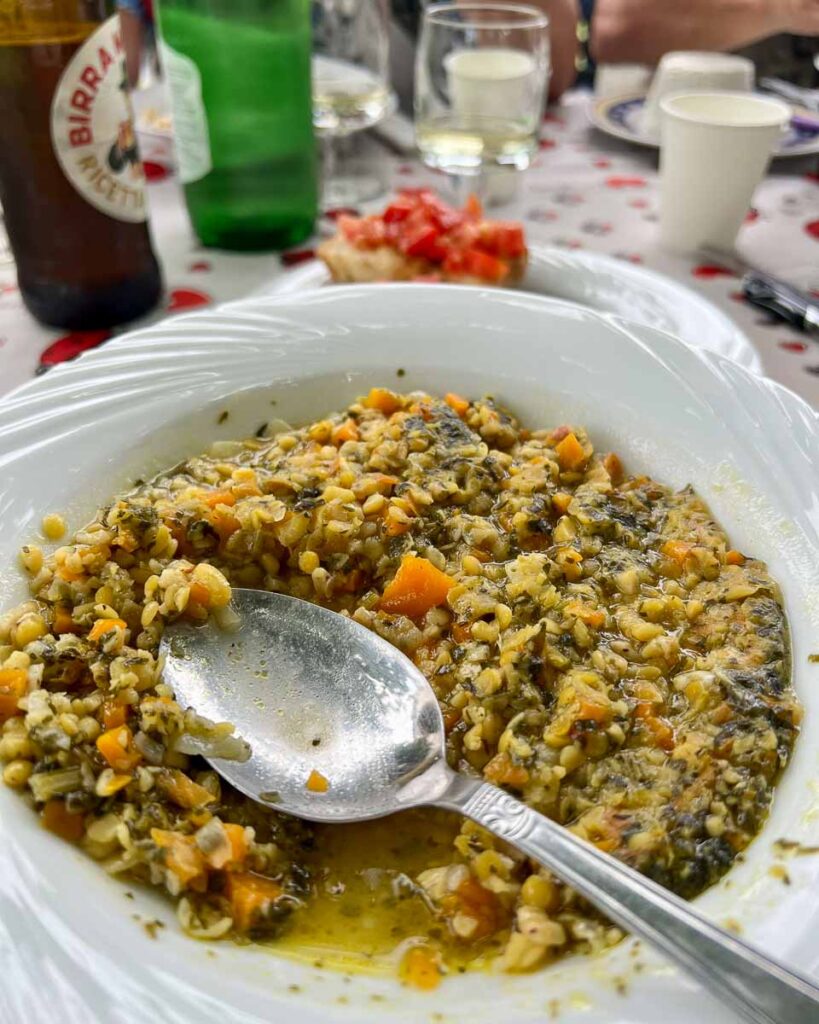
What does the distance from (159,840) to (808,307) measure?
2269mm

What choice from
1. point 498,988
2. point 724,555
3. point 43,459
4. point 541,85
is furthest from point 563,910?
point 541,85

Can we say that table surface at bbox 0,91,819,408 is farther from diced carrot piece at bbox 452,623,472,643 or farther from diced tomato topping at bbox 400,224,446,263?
diced carrot piece at bbox 452,623,472,643

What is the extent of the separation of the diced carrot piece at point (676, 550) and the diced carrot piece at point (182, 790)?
2.84ft

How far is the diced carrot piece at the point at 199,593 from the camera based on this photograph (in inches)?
57.2

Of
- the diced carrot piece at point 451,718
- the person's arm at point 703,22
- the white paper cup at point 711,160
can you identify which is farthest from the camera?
the person's arm at point 703,22

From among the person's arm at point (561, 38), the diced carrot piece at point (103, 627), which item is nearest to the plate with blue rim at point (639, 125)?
the person's arm at point (561, 38)

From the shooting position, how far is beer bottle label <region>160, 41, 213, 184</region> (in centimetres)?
260

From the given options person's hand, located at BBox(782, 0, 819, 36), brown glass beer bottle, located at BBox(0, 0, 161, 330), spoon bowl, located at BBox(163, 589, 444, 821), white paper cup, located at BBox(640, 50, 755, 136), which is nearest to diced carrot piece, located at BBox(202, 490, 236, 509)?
spoon bowl, located at BBox(163, 589, 444, 821)

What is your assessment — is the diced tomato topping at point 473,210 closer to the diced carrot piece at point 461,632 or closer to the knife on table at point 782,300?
the knife on table at point 782,300

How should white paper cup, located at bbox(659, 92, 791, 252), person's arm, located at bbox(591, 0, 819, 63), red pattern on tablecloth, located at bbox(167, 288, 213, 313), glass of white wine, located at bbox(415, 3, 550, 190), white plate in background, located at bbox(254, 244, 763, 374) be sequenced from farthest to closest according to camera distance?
person's arm, located at bbox(591, 0, 819, 63) < glass of white wine, located at bbox(415, 3, 550, 190) < white paper cup, located at bbox(659, 92, 791, 252) < red pattern on tablecloth, located at bbox(167, 288, 213, 313) < white plate in background, located at bbox(254, 244, 763, 374)

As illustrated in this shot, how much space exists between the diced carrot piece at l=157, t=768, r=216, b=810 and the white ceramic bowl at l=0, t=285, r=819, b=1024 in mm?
133

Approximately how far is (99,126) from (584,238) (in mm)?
1712

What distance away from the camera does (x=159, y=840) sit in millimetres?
1116

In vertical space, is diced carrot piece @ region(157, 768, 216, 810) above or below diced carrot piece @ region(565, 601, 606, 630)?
below
